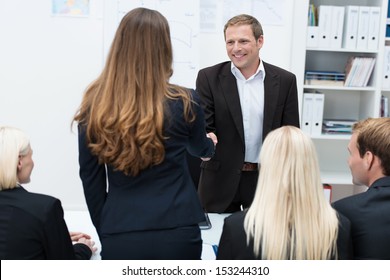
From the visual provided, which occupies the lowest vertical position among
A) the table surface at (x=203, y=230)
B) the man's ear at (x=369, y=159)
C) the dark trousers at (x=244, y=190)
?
the table surface at (x=203, y=230)

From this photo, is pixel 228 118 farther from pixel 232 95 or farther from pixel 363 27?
pixel 363 27

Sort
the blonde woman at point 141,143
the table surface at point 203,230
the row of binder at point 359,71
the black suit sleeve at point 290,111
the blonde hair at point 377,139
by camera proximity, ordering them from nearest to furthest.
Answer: the blonde woman at point 141,143
the blonde hair at point 377,139
the table surface at point 203,230
the black suit sleeve at point 290,111
the row of binder at point 359,71

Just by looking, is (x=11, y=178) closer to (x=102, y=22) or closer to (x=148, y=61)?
(x=148, y=61)

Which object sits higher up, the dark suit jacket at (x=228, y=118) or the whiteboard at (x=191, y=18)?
the whiteboard at (x=191, y=18)

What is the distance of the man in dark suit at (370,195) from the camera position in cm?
172

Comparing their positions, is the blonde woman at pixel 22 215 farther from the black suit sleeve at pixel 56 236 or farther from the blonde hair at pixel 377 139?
the blonde hair at pixel 377 139

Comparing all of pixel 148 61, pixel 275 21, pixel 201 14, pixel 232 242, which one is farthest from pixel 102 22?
pixel 232 242

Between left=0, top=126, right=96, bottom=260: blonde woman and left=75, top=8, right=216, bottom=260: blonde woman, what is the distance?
0.54 ft

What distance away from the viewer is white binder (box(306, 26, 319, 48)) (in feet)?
13.0

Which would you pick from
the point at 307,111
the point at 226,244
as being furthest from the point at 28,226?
the point at 307,111

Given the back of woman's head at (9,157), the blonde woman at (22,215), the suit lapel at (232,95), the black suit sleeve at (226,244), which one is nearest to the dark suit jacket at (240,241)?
the black suit sleeve at (226,244)

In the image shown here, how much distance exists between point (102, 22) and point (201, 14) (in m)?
0.77

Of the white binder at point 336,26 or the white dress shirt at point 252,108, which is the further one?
the white binder at point 336,26

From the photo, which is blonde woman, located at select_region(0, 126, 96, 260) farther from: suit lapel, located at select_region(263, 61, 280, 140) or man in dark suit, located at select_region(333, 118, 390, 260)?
suit lapel, located at select_region(263, 61, 280, 140)
